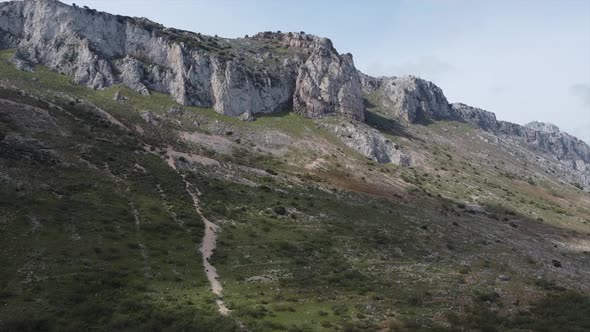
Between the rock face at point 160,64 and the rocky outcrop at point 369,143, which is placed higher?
the rock face at point 160,64

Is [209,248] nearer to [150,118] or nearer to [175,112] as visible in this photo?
[150,118]

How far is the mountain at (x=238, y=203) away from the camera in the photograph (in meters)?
43.2

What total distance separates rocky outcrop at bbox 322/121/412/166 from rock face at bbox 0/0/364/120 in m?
12.9

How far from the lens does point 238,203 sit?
88.9 meters

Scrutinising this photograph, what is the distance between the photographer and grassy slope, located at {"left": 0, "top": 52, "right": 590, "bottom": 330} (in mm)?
41000

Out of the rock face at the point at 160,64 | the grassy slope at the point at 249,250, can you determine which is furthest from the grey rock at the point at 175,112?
the grassy slope at the point at 249,250

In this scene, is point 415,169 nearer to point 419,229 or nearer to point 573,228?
point 573,228

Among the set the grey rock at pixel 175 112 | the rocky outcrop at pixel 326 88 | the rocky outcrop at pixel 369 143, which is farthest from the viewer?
the rocky outcrop at pixel 326 88

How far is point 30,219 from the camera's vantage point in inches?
2192

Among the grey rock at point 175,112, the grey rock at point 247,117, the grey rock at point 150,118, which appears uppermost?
the grey rock at point 247,117

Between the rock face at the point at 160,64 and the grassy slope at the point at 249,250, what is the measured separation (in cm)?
2125

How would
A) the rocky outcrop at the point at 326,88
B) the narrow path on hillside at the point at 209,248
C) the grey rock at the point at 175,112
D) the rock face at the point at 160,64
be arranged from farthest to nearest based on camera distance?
the rocky outcrop at the point at 326,88 → the rock face at the point at 160,64 → the grey rock at the point at 175,112 → the narrow path on hillside at the point at 209,248

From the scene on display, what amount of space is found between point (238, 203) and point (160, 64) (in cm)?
8803

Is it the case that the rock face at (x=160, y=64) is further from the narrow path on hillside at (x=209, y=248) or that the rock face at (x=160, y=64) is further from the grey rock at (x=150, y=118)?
the narrow path on hillside at (x=209, y=248)
